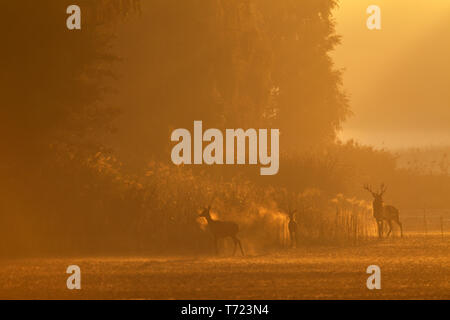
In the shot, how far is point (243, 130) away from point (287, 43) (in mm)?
15849

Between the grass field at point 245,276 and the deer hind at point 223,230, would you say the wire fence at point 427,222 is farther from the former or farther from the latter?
the deer hind at point 223,230

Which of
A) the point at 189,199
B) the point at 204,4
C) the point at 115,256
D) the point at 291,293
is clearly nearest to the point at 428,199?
the point at 204,4

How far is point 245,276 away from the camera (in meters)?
18.3

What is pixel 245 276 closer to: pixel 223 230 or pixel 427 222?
pixel 223 230

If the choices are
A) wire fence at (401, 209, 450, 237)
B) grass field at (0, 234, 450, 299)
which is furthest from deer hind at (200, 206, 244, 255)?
wire fence at (401, 209, 450, 237)

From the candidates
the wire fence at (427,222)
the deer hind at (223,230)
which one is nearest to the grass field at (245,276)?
the deer hind at (223,230)

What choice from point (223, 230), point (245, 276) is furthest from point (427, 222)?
point (245, 276)

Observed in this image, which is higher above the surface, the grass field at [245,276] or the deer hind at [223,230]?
the deer hind at [223,230]

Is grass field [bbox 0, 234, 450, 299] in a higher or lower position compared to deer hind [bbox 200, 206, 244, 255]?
lower

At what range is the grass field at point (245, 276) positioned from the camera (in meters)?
15.5

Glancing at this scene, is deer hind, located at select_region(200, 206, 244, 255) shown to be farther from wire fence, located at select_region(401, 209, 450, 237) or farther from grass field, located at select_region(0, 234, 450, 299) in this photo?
wire fence, located at select_region(401, 209, 450, 237)

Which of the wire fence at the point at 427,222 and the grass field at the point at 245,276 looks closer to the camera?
the grass field at the point at 245,276

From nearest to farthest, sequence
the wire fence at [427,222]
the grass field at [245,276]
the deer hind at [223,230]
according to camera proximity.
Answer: the grass field at [245,276]
the deer hind at [223,230]
the wire fence at [427,222]

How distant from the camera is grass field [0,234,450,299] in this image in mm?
15539
